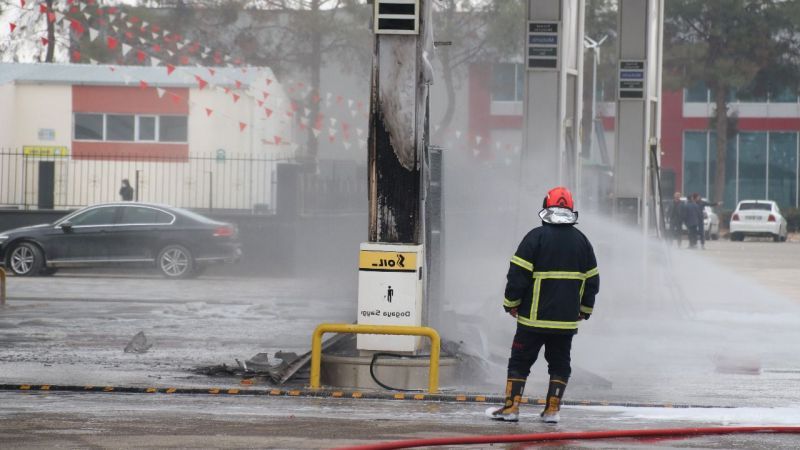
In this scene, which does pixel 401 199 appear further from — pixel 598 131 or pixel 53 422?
pixel 598 131

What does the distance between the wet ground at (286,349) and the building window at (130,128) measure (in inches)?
665

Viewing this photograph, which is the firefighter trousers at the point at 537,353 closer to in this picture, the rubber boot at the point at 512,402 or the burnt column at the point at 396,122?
the rubber boot at the point at 512,402

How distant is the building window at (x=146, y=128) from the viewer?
4344 cm

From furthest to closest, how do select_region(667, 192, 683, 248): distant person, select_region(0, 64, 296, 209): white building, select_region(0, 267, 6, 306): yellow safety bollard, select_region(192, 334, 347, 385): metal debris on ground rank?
1. select_region(667, 192, 683, 248): distant person
2. select_region(0, 64, 296, 209): white building
3. select_region(0, 267, 6, 306): yellow safety bollard
4. select_region(192, 334, 347, 385): metal debris on ground

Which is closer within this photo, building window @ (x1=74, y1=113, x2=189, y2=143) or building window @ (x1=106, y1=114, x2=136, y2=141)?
building window @ (x1=74, y1=113, x2=189, y2=143)

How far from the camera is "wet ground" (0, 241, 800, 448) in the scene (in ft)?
30.9

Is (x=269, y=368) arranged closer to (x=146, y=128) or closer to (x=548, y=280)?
(x=548, y=280)

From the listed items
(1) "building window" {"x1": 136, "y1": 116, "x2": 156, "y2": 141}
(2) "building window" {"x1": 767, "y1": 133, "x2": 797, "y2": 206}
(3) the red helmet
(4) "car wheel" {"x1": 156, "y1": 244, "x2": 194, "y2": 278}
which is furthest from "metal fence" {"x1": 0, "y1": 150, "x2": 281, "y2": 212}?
(2) "building window" {"x1": 767, "y1": 133, "x2": 797, "y2": 206}

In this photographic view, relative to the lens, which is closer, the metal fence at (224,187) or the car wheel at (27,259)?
the car wheel at (27,259)

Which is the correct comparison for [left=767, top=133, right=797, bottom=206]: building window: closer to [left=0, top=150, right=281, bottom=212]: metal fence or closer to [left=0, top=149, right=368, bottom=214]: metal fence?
[left=0, top=149, right=368, bottom=214]: metal fence

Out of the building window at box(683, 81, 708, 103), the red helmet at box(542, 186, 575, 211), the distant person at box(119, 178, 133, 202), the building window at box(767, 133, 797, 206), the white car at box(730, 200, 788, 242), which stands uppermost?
the building window at box(683, 81, 708, 103)

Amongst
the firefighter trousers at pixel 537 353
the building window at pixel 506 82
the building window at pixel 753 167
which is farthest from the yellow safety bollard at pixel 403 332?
the building window at pixel 753 167

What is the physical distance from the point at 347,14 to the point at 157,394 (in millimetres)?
34665

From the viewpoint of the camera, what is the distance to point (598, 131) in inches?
2199
